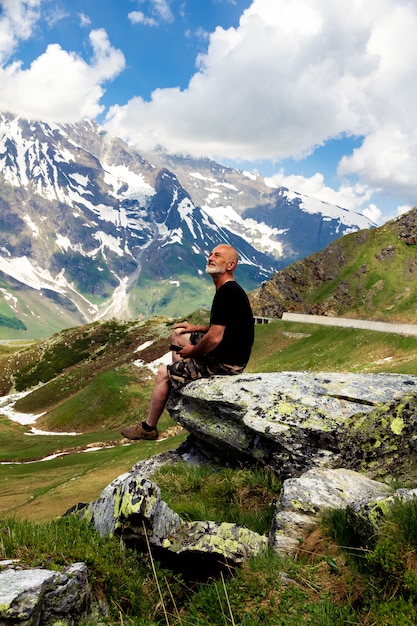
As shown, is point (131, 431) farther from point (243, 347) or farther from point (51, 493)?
point (51, 493)

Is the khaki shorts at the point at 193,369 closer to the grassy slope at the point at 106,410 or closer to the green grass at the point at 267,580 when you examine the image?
the green grass at the point at 267,580

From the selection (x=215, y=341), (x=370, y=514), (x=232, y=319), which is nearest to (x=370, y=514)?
(x=370, y=514)

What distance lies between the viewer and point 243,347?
13.6 m

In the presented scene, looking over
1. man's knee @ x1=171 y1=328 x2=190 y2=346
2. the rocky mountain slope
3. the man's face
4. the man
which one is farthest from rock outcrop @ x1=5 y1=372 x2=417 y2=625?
the rocky mountain slope

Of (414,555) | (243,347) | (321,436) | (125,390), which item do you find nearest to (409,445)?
(321,436)

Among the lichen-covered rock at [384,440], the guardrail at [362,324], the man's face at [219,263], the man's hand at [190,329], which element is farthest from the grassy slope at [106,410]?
the lichen-covered rock at [384,440]

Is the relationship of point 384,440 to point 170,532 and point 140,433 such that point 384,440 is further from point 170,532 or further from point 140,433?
point 140,433

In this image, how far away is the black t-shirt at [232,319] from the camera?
12633 millimetres

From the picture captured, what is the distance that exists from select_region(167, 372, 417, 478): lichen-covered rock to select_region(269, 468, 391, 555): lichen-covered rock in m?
1.07

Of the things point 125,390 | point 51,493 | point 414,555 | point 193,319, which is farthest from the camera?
point 193,319

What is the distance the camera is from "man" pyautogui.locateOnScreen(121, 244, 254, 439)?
12.7m

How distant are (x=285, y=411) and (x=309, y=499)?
11.1 feet

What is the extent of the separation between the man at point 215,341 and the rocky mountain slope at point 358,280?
9155cm

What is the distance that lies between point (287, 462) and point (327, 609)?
5.22m
